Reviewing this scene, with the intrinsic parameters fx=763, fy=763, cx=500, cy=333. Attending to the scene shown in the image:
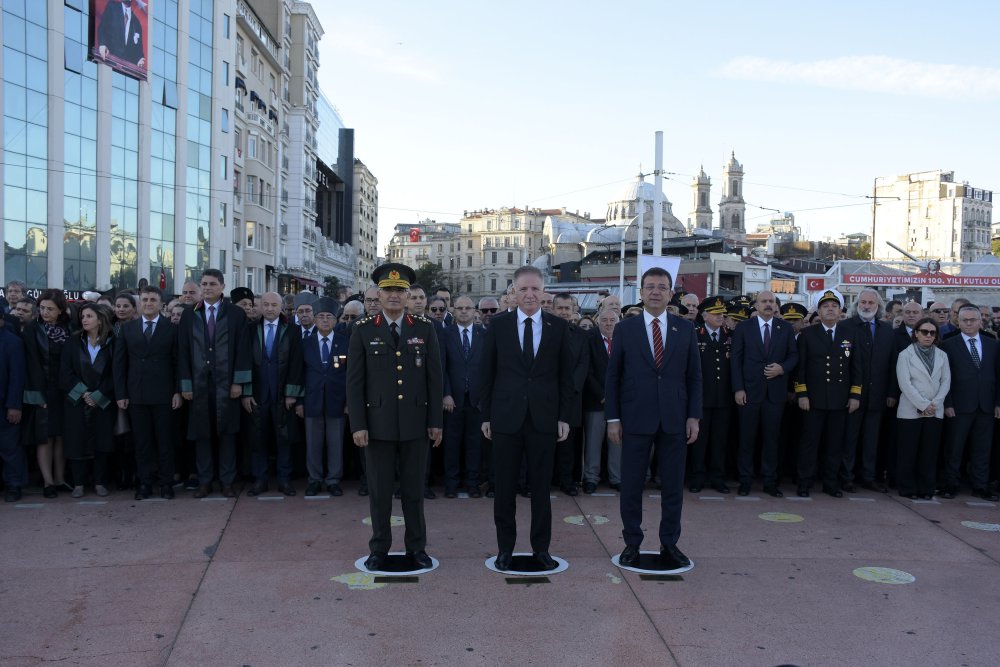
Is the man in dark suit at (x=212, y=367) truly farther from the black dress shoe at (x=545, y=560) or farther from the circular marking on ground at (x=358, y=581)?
the black dress shoe at (x=545, y=560)

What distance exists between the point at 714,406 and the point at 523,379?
328cm

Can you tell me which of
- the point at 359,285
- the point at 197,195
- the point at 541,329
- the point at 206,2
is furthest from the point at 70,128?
the point at 359,285

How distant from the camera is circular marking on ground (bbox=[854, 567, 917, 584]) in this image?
5145mm

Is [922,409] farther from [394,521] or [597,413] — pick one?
[394,521]

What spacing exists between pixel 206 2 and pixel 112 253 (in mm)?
13511

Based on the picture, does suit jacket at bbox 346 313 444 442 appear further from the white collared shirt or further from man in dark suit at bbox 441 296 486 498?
man in dark suit at bbox 441 296 486 498

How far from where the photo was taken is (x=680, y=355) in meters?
5.54

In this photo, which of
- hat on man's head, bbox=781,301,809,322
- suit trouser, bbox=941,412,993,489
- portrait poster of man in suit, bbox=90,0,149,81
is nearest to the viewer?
suit trouser, bbox=941,412,993,489

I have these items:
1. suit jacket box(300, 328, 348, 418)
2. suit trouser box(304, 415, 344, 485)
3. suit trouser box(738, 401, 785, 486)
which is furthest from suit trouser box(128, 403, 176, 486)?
suit trouser box(738, 401, 785, 486)

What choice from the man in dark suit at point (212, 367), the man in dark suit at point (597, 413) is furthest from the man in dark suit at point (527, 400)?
the man in dark suit at point (212, 367)

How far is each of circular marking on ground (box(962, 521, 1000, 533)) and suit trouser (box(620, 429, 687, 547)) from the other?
3103mm

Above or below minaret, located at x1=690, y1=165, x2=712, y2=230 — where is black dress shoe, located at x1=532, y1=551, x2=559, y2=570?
below

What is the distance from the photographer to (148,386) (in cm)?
718

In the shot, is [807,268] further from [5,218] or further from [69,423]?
[69,423]
